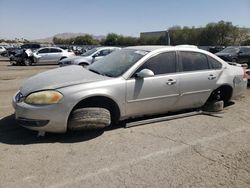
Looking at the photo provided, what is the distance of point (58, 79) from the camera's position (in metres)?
4.83

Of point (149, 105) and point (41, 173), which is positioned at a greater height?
point (149, 105)

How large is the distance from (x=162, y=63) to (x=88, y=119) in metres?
1.82

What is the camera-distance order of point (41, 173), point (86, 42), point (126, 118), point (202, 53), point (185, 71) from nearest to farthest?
point (41, 173) → point (126, 118) → point (185, 71) → point (202, 53) → point (86, 42)

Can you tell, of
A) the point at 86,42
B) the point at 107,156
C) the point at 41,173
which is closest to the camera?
the point at 41,173

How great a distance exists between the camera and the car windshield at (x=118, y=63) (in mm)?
5160

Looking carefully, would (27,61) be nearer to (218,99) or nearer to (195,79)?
(218,99)

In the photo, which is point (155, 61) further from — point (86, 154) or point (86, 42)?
point (86, 42)

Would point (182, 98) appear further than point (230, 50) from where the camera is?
No

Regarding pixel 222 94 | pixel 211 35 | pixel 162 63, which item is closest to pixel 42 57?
pixel 222 94

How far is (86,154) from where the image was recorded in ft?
13.3

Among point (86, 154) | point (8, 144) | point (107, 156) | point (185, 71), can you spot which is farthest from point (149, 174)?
point (185, 71)

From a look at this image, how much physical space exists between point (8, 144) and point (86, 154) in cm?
122

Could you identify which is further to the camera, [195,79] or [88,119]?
[195,79]

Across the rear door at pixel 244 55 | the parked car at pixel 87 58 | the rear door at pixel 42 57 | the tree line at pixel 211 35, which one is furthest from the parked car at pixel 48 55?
the tree line at pixel 211 35
